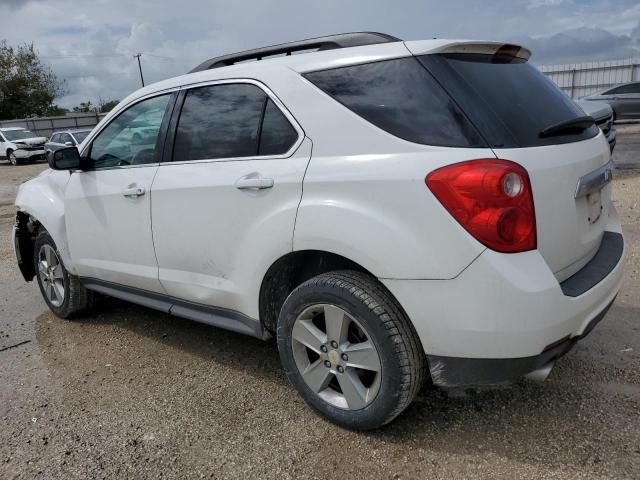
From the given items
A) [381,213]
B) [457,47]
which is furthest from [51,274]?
[457,47]

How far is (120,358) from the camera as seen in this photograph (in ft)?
12.1

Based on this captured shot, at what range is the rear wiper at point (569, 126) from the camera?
2.36m

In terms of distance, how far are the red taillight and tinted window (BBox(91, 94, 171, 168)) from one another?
195 cm

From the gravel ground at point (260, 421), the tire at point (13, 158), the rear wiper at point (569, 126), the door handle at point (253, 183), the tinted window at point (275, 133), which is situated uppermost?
the tinted window at point (275, 133)

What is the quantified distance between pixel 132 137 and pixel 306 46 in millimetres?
1403

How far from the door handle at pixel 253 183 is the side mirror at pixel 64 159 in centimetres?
162

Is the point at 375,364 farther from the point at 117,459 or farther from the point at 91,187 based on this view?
the point at 91,187

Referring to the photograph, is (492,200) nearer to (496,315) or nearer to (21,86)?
(496,315)

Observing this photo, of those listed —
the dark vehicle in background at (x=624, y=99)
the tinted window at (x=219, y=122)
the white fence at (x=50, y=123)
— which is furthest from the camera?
the white fence at (x=50, y=123)

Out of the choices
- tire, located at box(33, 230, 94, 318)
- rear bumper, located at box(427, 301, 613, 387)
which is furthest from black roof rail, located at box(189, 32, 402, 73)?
tire, located at box(33, 230, 94, 318)

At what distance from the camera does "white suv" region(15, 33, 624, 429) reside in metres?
2.11

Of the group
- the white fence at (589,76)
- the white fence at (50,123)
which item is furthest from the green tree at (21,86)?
the white fence at (589,76)

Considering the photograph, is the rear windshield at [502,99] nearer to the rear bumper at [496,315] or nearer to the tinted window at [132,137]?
the rear bumper at [496,315]

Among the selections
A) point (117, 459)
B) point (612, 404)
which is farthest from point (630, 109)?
point (117, 459)
